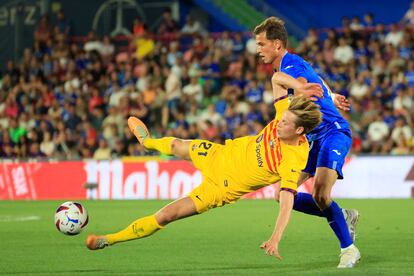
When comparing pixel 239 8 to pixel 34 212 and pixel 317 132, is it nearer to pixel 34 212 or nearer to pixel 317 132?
pixel 34 212

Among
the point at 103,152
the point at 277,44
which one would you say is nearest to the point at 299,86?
the point at 277,44

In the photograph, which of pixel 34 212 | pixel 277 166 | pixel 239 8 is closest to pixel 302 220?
pixel 34 212

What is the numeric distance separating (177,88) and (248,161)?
16.2 meters

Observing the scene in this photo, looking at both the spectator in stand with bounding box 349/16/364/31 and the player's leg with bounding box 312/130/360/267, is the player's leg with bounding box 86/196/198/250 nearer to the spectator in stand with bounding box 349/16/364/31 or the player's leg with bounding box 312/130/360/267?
the player's leg with bounding box 312/130/360/267

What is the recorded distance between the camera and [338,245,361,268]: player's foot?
8.56m

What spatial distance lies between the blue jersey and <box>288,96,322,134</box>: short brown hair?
0.86 metres

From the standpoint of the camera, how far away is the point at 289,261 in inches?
356

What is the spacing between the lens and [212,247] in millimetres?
10547

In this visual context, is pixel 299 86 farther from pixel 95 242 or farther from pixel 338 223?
pixel 95 242

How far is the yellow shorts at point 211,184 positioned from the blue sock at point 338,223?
41.9 inches

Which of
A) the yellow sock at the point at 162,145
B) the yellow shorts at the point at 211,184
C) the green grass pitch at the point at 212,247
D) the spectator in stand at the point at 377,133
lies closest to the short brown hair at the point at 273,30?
the yellow shorts at the point at 211,184

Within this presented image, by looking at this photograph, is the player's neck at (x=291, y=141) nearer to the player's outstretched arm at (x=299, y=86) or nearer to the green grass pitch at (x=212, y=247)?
the player's outstretched arm at (x=299, y=86)

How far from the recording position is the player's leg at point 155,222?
831 centimetres

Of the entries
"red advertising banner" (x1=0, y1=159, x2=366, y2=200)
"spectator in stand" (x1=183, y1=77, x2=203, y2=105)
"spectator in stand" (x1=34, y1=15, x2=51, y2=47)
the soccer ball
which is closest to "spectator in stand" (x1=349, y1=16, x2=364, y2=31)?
"spectator in stand" (x1=183, y1=77, x2=203, y2=105)
